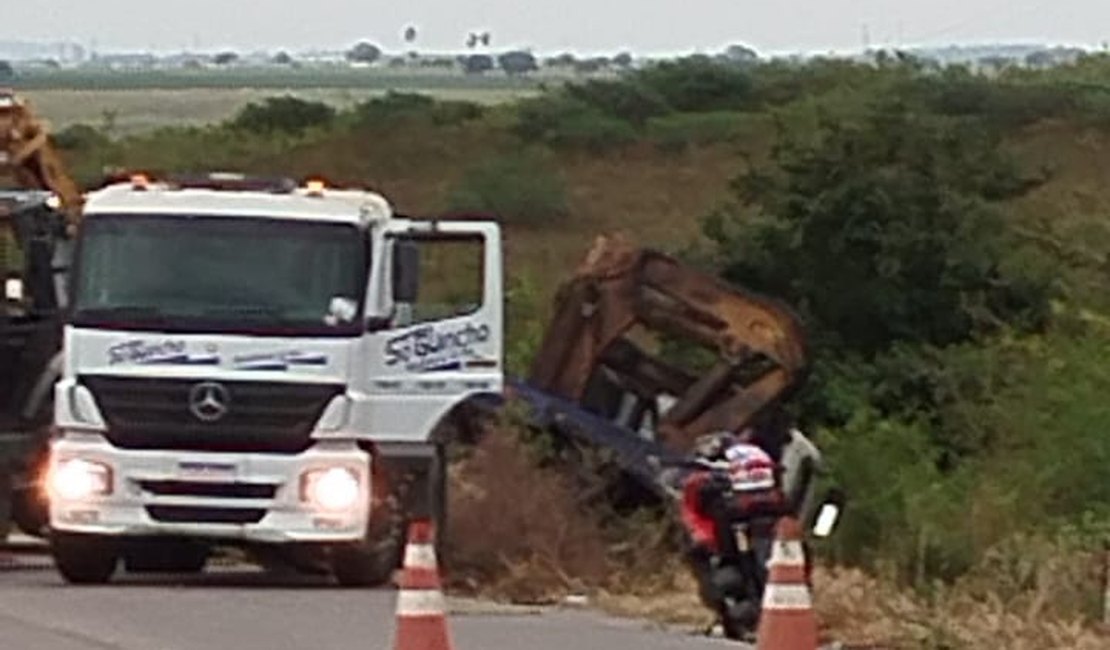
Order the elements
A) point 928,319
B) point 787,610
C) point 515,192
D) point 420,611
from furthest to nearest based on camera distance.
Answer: point 515,192, point 928,319, point 420,611, point 787,610

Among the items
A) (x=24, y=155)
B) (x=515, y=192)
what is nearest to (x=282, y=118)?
(x=515, y=192)

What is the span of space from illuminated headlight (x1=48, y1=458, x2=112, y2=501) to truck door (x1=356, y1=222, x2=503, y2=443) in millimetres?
1765

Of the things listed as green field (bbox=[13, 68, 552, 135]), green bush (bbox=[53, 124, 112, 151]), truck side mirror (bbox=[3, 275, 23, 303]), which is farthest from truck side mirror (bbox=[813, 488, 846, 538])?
green bush (bbox=[53, 124, 112, 151])

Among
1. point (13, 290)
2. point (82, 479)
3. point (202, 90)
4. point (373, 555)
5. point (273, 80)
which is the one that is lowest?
point (273, 80)

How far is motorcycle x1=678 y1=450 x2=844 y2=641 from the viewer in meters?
18.0

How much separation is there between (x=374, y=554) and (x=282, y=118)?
7933cm

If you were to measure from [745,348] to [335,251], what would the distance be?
4.99 meters

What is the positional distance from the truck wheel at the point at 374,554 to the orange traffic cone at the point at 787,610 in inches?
380

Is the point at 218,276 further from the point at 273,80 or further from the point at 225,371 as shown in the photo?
the point at 273,80

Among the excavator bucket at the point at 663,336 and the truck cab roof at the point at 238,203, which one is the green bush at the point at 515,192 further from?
the truck cab roof at the point at 238,203

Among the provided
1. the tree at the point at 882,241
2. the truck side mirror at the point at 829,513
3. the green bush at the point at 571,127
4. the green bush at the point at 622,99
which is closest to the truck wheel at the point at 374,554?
the truck side mirror at the point at 829,513

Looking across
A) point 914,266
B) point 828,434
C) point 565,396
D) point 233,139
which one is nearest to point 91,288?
point 565,396

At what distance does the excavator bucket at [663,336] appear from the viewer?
2647 centimetres

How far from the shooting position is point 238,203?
22766 millimetres
